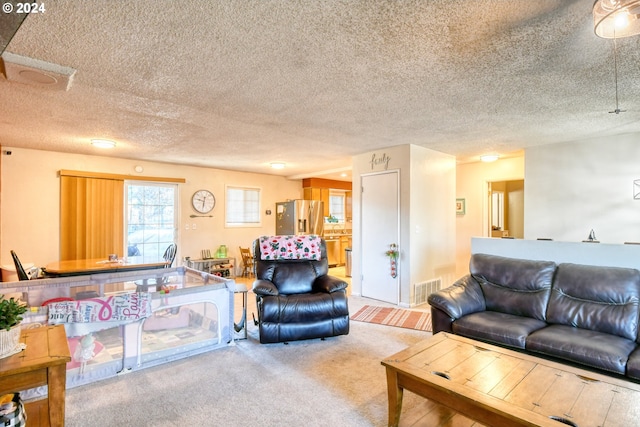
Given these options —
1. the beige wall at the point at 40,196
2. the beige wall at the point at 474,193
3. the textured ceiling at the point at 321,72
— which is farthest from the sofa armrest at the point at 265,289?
the beige wall at the point at 474,193

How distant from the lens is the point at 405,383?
185cm

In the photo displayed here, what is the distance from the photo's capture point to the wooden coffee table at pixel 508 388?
4.66ft

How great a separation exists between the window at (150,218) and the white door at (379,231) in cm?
390

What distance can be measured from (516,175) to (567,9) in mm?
4853

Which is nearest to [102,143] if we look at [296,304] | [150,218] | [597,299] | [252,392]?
[150,218]

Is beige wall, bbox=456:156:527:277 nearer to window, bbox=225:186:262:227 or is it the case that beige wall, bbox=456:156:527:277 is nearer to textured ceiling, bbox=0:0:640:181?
textured ceiling, bbox=0:0:640:181

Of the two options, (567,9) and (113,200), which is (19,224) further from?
(567,9)

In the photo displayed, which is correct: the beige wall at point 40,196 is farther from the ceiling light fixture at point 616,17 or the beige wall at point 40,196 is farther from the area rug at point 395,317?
the ceiling light fixture at point 616,17

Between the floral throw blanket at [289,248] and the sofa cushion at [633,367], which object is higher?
the floral throw blanket at [289,248]

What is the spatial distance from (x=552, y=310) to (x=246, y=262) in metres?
5.76

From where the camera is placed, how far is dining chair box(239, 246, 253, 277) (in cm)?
710

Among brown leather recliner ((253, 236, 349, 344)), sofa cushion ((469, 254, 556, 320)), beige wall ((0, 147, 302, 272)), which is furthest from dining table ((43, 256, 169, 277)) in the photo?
sofa cushion ((469, 254, 556, 320))

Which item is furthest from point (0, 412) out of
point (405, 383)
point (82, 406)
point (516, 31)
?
point (516, 31)

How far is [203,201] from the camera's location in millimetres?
6820
